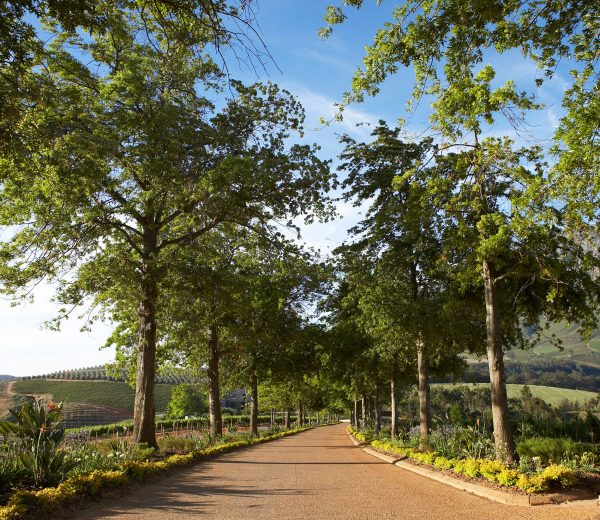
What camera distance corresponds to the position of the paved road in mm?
6996

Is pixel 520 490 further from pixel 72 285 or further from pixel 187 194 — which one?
pixel 72 285

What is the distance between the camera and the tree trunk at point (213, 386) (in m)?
24.6

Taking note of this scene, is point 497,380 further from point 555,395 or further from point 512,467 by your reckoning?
point 555,395

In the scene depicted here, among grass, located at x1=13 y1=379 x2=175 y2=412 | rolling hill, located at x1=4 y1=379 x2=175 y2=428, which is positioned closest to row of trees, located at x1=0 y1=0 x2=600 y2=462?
rolling hill, located at x1=4 y1=379 x2=175 y2=428

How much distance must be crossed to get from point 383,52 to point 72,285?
493 inches

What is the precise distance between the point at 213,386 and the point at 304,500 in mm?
17939

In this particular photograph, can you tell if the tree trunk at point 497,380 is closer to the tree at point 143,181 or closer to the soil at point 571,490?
the soil at point 571,490

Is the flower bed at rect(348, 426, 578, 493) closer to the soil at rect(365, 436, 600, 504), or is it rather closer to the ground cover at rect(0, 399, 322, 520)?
the soil at rect(365, 436, 600, 504)

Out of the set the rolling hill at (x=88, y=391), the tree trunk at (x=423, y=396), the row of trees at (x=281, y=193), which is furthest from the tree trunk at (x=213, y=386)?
the rolling hill at (x=88, y=391)

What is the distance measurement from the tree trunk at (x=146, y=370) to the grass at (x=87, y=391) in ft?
332

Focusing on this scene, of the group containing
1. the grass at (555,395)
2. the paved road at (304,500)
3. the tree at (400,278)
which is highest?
the tree at (400,278)

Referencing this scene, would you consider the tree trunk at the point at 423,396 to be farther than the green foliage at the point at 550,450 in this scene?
Yes

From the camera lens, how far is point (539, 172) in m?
10.6

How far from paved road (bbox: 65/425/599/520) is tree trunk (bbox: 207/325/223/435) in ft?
40.1
